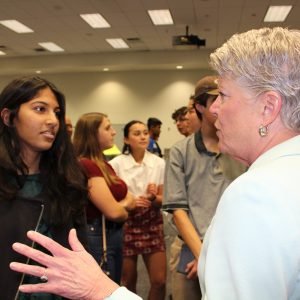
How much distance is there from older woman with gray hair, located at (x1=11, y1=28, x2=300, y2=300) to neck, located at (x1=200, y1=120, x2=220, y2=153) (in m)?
0.90

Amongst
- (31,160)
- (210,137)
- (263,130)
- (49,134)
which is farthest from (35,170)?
(263,130)

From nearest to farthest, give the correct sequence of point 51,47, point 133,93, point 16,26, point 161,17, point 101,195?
point 101,195
point 161,17
point 16,26
point 51,47
point 133,93

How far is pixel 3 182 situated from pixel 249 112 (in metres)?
1.13

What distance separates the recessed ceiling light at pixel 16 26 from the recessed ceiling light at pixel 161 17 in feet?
10.8

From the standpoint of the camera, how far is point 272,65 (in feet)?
3.08

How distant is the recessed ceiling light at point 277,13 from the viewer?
8.12 meters

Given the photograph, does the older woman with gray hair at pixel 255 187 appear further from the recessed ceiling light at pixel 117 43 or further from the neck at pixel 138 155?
the recessed ceiling light at pixel 117 43

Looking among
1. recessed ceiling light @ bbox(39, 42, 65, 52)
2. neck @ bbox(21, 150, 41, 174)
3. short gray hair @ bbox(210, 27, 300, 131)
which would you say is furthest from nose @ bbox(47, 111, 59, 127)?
recessed ceiling light @ bbox(39, 42, 65, 52)

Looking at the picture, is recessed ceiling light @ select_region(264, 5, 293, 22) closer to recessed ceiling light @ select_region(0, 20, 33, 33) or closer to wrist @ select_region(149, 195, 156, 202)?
recessed ceiling light @ select_region(0, 20, 33, 33)

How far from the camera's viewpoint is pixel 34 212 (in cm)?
156

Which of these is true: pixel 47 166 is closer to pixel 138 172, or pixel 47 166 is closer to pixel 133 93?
pixel 138 172

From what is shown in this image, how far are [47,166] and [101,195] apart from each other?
59 cm

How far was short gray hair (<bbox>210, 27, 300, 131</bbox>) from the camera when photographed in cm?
93

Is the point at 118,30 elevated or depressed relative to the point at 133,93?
elevated
